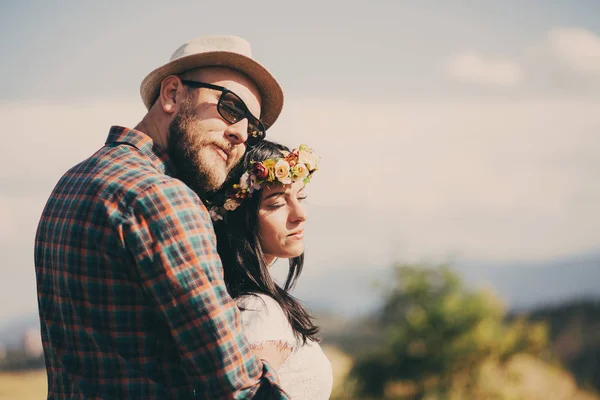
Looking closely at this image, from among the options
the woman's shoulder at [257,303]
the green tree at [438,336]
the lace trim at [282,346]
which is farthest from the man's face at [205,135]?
the green tree at [438,336]

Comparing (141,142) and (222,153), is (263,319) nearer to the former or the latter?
(222,153)

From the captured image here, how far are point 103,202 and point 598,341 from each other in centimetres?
1037

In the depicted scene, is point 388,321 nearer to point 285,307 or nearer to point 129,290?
point 285,307

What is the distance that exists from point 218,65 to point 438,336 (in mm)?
7896

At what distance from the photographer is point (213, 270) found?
6.51 feet

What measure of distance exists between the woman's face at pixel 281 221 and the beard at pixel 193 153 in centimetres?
44

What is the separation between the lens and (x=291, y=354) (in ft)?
9.20

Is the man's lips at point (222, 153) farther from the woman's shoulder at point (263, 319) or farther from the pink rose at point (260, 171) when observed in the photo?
the woman's shoulder at point (263, 319)

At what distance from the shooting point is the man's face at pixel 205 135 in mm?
2562

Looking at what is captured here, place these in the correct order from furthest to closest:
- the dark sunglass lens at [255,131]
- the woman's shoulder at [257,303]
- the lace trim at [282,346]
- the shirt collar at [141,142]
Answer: the dark sunglass lens at [255,131] < the woman's shoulder at [257,303] < the lace trim at [282,346] < the shirt collar at [141,142]

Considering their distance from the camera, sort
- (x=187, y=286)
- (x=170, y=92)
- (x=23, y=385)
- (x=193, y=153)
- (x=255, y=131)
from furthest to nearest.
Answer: (x=23, y=385)
(x=255, y=131)
(x=170, y=92)
(x=193, y=153)
(x=187, y=286)

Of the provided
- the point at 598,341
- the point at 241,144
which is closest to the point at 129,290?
the point at 241,144

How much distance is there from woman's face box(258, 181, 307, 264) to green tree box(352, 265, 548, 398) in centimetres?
708

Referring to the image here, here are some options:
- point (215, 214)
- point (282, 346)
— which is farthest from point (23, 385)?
point (282, 346)
